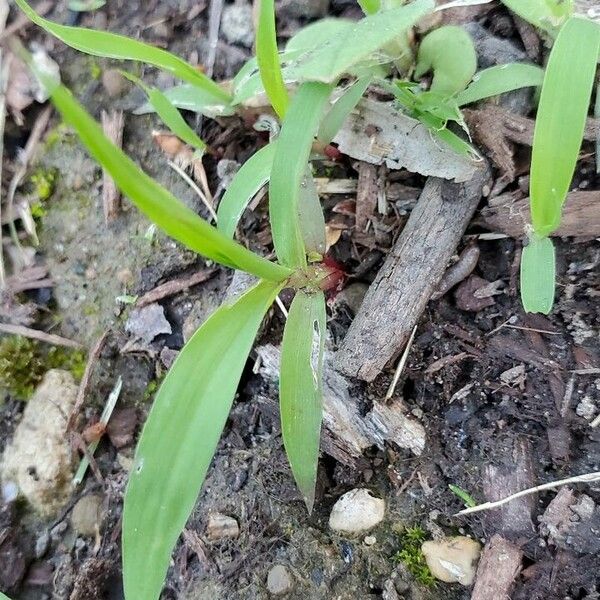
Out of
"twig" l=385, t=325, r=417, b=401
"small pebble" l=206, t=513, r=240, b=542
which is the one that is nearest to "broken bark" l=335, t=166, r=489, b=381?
"twig" l=385, t=325, r=417, b=401

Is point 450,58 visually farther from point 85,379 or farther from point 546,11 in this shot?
point 85,379

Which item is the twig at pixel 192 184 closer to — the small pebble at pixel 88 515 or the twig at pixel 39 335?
the twig at pixel 39 335

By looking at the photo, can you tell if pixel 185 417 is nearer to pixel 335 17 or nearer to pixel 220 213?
pixel 220 213

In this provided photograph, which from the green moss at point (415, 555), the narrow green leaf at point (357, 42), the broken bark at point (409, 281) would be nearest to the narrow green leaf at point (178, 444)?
the broken bark at point (409, 281)

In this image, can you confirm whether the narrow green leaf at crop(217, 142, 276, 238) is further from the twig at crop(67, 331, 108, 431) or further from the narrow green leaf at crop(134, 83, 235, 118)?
the twig at crop(67, 331, 108, 431)

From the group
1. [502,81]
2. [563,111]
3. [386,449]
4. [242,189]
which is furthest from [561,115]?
[386,449]
